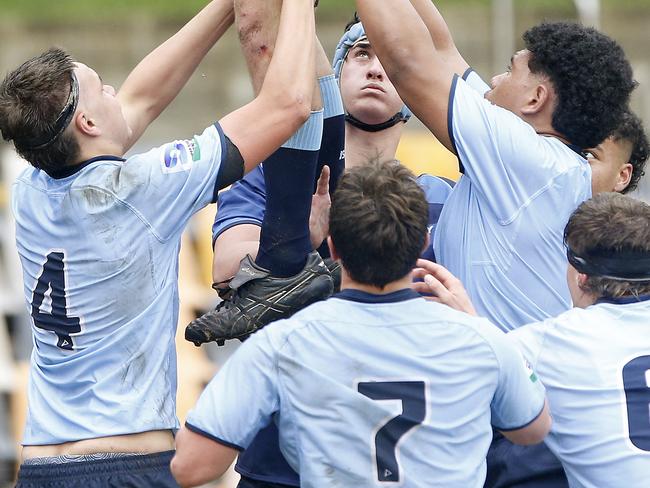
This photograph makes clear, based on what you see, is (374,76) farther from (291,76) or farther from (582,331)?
(582,331)

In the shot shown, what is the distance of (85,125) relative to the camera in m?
3.79

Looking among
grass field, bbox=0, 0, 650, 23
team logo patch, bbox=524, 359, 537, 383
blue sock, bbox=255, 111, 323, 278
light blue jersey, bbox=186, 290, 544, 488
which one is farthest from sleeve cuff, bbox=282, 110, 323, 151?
grass field, bbox=0, 0, 650, 23

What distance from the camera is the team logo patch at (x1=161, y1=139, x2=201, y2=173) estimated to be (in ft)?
12.3

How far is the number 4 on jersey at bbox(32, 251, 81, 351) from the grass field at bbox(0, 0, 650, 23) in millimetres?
11151

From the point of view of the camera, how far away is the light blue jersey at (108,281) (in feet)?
12.3

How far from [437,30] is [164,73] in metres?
1.00

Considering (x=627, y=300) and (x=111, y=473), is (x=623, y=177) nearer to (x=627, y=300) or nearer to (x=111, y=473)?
(x=627, y=300)

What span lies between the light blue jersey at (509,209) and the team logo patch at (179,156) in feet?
2.71

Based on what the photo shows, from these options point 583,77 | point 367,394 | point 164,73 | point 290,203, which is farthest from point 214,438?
point 583,77

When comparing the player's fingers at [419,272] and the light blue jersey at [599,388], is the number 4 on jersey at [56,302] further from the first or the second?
the light blue jersey at [599,388]

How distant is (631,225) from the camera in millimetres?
3617

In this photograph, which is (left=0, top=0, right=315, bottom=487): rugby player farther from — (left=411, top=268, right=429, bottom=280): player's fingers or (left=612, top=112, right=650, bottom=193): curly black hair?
(left=612, top=112, right=650, bottom=193): curly black hair

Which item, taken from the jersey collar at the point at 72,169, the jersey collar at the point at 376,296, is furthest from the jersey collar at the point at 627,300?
the jersey collar at the point at 72,169

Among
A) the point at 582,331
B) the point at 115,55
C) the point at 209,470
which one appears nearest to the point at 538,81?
the point at 582,331
